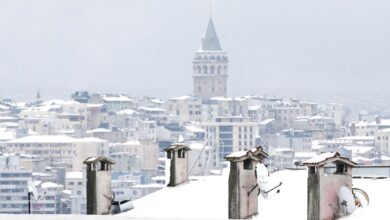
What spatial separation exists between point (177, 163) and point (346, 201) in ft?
21.0

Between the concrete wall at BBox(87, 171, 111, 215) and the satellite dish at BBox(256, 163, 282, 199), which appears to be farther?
the concrete wall at BBox(87, 171, 111, 215)

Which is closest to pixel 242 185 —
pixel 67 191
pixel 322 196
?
pixel 322 196

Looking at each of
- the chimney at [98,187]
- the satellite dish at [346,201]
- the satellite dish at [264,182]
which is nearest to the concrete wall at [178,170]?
the chimney at [98,187]

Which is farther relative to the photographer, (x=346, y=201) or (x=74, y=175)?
(x=74, y=175)

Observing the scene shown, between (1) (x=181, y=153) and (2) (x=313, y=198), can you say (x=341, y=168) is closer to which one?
(2) (x=313, y=198)

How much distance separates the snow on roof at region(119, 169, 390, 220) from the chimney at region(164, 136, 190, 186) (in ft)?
0.47

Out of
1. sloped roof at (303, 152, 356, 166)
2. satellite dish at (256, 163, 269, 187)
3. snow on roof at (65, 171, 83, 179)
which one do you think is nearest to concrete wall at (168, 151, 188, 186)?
satellite dish at (256, 163, 269, 187)

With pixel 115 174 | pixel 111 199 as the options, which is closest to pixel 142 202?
pixel 111 199

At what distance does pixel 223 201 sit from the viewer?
18.6 m

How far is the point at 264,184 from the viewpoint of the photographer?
17.3 m

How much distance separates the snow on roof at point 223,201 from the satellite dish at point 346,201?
7 centimetres

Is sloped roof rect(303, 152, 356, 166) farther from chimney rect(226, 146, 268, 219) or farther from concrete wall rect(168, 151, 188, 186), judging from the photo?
concrete wall rect(168, 151, 188, 186)

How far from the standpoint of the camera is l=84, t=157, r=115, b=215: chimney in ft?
61.3

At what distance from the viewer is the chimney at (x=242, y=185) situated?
1680 cm
